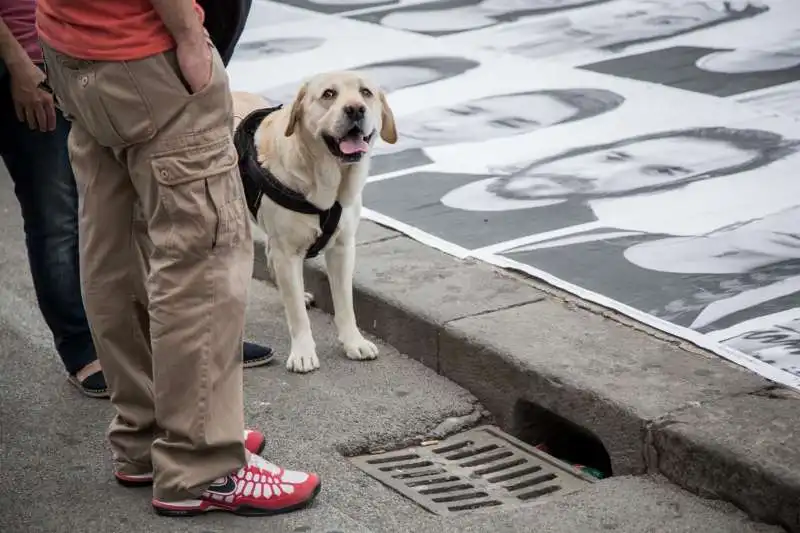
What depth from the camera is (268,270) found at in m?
5.70

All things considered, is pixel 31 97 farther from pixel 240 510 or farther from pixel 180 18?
pixel 240 510

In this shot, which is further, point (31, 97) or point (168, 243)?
point (31, 97)

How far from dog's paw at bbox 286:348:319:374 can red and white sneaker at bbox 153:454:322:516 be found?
1089mm

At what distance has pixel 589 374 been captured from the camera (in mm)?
4223

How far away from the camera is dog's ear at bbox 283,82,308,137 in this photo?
15.7 feet

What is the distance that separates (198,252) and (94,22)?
633 millimetres

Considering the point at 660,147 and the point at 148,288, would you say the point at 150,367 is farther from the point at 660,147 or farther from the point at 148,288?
the point at 660,147

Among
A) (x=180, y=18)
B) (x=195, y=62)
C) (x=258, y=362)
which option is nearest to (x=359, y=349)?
(x=258, y=362)

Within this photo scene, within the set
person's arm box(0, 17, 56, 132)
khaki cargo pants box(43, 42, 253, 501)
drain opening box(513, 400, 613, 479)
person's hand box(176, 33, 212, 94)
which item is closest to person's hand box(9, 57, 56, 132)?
person's arm box(0, 17, 56, 132)

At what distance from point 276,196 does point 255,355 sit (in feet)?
1.94

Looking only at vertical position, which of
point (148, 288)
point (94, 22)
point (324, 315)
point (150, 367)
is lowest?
point (324, 315)

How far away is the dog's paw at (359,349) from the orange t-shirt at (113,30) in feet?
5.90

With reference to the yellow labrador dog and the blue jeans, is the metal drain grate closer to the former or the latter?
the yellow labrador dog

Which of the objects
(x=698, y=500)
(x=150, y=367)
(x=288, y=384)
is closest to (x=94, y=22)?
(x=150, y=367)
